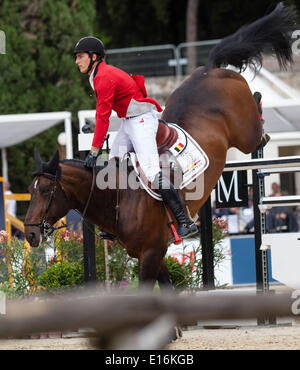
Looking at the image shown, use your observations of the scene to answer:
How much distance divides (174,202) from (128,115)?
77cm

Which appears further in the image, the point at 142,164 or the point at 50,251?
the point at 50,251

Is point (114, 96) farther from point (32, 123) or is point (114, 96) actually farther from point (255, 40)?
point (32, 123)

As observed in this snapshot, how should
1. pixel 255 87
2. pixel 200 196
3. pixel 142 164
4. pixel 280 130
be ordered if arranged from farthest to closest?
pixel 255 87 < pixel 280 130 < pixel 200 196 < pixel 142 164

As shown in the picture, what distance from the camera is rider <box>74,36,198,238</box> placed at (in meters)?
4.95

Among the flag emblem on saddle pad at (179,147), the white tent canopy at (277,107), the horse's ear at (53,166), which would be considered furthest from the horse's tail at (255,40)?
the white tent canopy at (277,107)

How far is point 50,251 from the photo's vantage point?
23.2 feet

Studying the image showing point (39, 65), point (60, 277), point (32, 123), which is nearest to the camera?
point (60, 277)

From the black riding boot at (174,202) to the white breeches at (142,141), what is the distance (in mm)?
68

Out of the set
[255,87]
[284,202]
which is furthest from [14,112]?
[284,202]

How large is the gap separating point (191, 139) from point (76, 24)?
10.6 metres

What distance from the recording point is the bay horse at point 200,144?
503 centimetres

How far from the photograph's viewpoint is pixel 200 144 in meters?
5.47

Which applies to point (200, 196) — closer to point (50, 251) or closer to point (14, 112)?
point (50, 251)

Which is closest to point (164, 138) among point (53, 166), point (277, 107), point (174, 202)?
point (174, 202)
